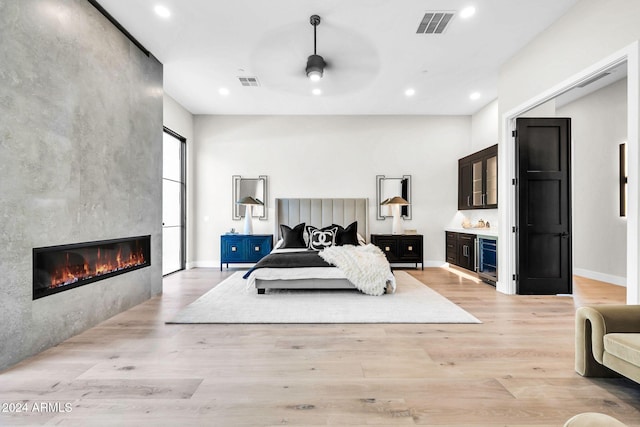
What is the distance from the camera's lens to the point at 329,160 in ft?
21.8

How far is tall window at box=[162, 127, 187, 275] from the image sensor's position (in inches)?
225

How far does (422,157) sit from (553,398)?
17.6 feet

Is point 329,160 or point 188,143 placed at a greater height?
point 188,143

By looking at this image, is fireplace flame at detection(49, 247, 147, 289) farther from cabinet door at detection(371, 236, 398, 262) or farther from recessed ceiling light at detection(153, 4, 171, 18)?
cabinet door at detection(371, 236, 398, 262)

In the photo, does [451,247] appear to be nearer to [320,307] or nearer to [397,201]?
[397,201]

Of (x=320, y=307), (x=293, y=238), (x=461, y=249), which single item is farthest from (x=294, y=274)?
(x=461, y=249)

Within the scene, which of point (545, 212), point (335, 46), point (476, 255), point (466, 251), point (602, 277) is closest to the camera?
point (335, 46)

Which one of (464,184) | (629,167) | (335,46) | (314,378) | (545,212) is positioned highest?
(335,46)

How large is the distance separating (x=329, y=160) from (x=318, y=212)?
1119 mm

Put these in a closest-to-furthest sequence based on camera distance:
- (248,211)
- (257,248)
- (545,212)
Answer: (545,212) < (257,248) < (248,211)

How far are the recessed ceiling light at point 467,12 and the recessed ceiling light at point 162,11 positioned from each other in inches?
118

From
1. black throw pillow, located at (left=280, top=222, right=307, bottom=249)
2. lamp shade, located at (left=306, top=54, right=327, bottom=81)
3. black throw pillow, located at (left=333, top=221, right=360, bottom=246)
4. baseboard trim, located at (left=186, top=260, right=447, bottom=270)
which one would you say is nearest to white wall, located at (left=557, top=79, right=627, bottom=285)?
baseboard trim, located at (left=186, top=260, right=447, bottom=270)

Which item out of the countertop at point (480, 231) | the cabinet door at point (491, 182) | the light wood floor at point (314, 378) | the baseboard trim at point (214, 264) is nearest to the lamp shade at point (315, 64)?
the light wood floor at point (314, 378)

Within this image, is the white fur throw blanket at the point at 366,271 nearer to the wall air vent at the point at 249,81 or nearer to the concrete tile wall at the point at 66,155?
the concrete tile wall at the point at 66,155
